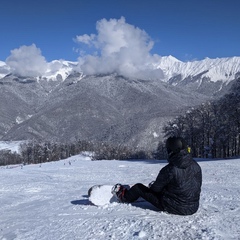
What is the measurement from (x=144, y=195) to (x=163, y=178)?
0.85 metres

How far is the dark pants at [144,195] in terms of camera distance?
768 centimetres

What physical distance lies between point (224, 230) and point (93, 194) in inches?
144

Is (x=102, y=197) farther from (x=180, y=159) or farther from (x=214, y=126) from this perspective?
(x=214, y=126)

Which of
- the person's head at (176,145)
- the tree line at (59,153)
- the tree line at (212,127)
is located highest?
the tree line at (212,127)

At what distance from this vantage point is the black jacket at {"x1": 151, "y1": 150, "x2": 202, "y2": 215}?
7316mm

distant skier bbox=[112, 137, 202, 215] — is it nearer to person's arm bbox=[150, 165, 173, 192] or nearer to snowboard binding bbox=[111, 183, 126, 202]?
person's arm bbox=[150, 165, 173, 192]

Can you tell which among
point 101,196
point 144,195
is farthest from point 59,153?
point 144,195

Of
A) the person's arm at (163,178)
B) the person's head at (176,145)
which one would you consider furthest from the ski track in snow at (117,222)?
the person's head at (176,145)

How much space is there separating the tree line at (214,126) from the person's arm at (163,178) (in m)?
35.3

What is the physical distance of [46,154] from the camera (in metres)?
110

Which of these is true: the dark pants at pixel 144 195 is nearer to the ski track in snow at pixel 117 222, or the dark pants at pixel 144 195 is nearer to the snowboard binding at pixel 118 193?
the snowboard binding at pixel 118 193

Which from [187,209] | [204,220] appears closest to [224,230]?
[204,220]

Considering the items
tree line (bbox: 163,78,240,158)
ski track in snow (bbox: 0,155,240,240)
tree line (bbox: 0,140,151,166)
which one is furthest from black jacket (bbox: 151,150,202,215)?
tree line (bbox: 0,140,151,166)

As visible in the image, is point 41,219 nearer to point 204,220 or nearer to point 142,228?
point 142,228
